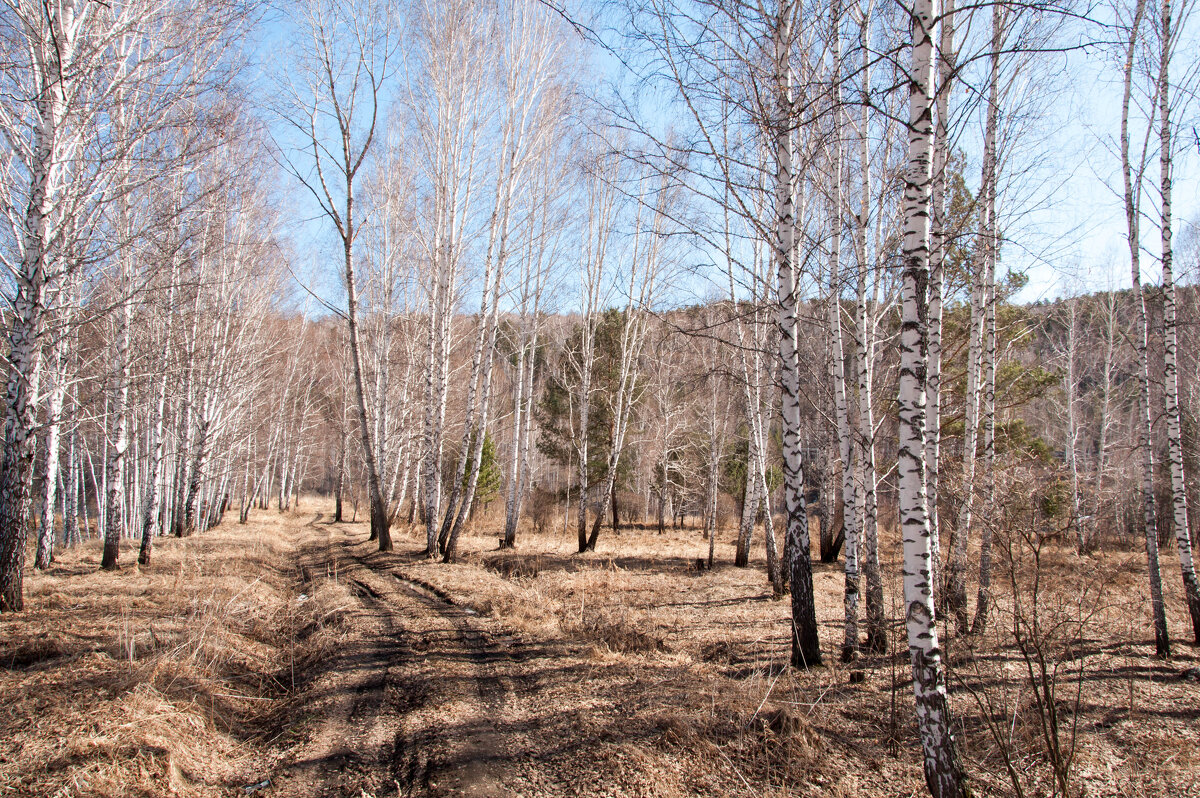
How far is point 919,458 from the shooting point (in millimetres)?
3066

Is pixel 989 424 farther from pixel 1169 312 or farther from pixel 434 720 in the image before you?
pixel 434 720

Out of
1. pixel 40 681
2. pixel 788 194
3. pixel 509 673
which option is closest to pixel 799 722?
pixel 509 673

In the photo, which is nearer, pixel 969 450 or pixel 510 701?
pixel 510 701

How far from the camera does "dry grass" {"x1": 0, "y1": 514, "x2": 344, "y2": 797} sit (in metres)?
3.09

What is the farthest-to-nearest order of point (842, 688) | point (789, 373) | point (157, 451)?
1. point (157, 451)
2. point (789, 373)
3. point (842, 688)

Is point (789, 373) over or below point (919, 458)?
over

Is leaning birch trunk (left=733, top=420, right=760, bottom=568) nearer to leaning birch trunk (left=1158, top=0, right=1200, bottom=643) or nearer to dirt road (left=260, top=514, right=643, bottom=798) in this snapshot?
leaning birch trunk (left=1158, top=0, right=1200, bottom=643)

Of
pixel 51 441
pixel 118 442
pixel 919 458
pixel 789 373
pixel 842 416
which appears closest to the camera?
pixel 919 458

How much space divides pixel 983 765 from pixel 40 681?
6616mm

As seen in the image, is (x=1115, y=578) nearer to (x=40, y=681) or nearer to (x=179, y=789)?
(x=179, y=789)

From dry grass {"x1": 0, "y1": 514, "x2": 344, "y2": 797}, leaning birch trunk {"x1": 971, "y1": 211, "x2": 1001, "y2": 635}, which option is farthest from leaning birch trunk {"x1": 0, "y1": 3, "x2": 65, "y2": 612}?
leaning birch trunk {"x1": 971, "y1": 211, "x2": 1001, "y2": 635}

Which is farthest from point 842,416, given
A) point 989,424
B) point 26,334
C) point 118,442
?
point 118,442

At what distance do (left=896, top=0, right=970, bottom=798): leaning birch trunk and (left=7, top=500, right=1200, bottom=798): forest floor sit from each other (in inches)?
10.7

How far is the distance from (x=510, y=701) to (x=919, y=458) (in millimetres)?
Answer: 3494
